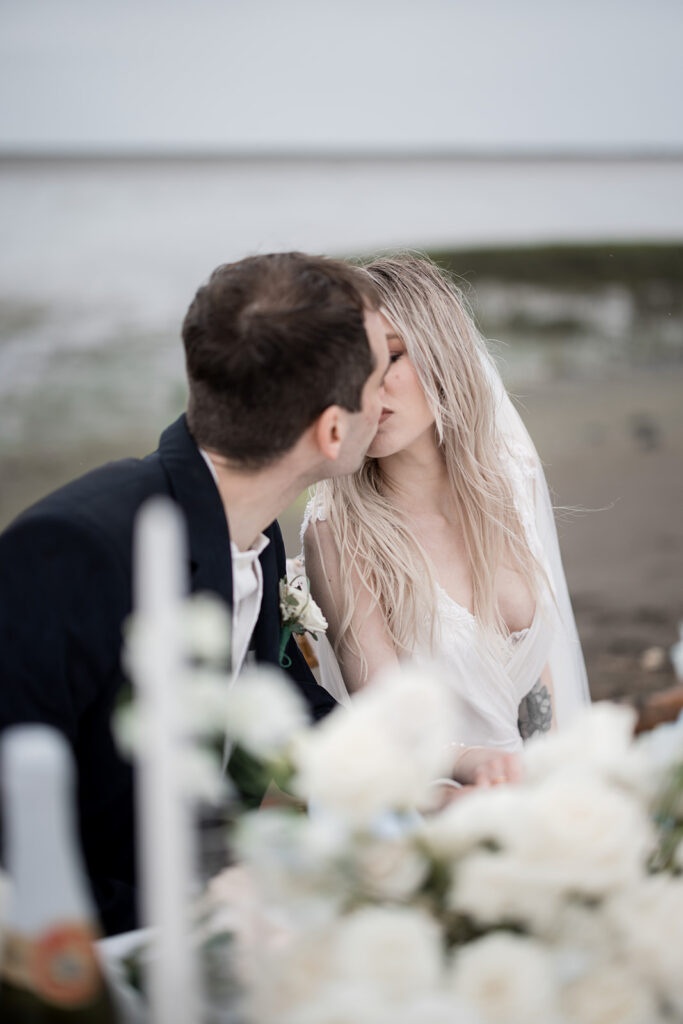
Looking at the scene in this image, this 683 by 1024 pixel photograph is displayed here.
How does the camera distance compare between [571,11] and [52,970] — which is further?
[571,11]

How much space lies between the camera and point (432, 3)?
409cm

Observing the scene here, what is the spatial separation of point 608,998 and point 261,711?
313 millimetres

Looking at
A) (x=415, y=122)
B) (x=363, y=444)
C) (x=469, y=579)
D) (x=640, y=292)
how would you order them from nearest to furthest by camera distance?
(x=363, y=444), (x=469, y=579), (x=415, y=122), (x=640, y=292)

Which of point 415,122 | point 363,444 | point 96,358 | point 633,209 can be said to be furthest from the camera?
point 633,209

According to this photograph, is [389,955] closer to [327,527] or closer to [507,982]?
[507,982]

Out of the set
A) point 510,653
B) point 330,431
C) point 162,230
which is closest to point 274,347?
point 330,431

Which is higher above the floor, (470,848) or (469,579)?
(470,848)

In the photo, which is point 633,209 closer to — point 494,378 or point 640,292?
point 640,292

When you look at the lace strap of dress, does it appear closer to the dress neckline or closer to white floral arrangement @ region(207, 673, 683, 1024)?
the dress neckline

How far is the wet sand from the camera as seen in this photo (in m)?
5.16

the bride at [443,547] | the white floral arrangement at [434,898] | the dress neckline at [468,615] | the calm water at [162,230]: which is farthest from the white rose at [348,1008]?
the calm water at [162,230]

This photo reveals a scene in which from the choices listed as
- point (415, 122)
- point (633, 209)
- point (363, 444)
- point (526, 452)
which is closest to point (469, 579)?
point (526, 452)

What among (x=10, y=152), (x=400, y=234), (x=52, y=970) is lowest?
(x=52, y=970)

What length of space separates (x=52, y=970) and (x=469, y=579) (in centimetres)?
188
